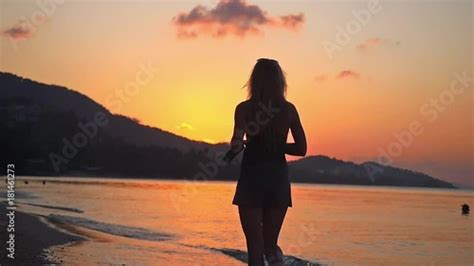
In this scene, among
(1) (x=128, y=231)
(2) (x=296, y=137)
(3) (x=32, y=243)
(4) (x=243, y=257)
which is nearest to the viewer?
(2) (x=296, y=137)

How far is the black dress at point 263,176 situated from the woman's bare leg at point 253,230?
5 centimetres

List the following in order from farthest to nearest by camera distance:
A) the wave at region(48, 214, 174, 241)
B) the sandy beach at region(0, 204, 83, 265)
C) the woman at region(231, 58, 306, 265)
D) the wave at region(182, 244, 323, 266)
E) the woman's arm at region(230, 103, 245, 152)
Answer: the wave at region(48, 214, 174, 241), the wave at region(182, 244, 323, 266), the sandy beach at region(0, 204, 83, 265), the woman at region(231, 58, 306, 265), the woman's arm at region(230, 103, 245, 152)

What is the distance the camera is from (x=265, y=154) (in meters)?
4.17

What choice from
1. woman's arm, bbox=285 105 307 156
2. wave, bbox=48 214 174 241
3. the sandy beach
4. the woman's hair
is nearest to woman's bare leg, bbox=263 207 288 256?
woman's arm, bbox=285 105 307 156

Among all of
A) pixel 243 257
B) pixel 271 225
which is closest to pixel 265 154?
pixel 271 225

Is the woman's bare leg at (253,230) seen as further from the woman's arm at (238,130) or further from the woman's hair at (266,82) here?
the woman's hair at (266,82)

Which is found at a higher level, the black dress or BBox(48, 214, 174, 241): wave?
the black dress

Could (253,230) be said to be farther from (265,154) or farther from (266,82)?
(266,82)

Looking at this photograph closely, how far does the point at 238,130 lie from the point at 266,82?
371mm

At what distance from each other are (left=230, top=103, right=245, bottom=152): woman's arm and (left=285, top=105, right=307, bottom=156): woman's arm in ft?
1.08

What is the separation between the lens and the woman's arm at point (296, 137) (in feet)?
13.9

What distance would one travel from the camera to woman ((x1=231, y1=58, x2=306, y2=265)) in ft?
13.7

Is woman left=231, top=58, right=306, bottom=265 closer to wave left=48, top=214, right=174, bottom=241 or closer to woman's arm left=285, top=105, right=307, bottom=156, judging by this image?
woman's arm left=285, top=105, right=307, bottom=156

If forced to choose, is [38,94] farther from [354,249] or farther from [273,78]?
[273,78]
